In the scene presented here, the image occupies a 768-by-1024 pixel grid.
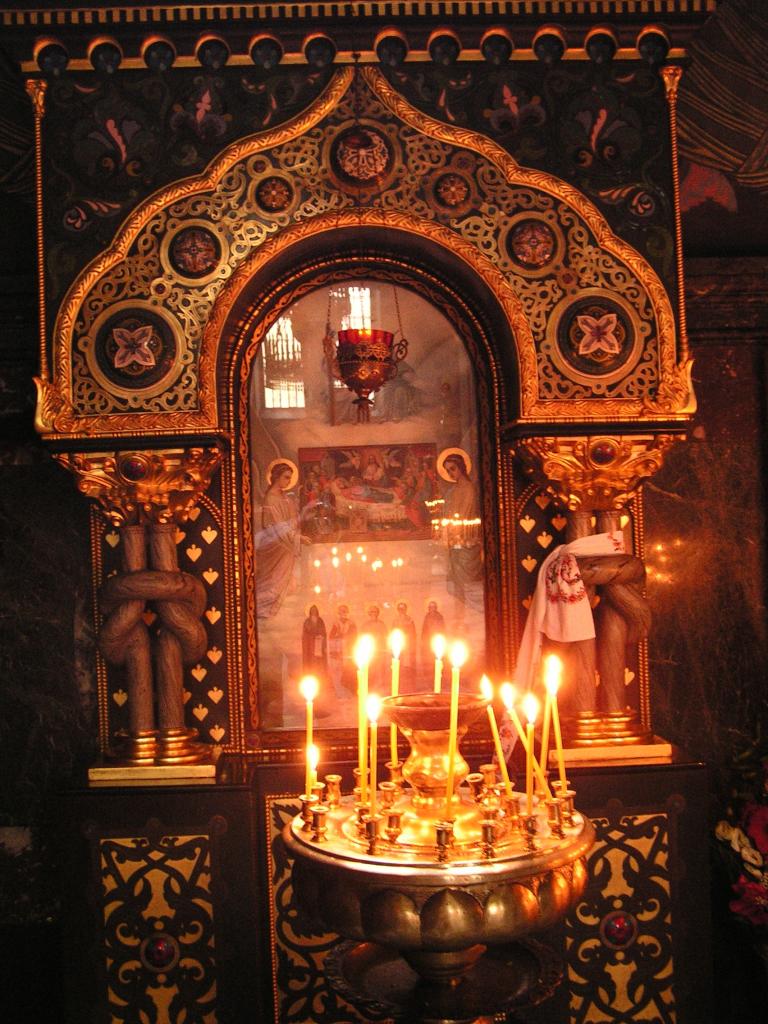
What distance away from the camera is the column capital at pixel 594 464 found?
4.36 metres

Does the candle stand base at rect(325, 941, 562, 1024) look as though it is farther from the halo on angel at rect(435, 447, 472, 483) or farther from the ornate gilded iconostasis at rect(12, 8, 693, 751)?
the halo on angel at rect(435, 447, 472, 483)

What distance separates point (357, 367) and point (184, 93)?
1358 millimetres

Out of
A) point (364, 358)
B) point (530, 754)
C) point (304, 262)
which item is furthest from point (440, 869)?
point (304, 262)

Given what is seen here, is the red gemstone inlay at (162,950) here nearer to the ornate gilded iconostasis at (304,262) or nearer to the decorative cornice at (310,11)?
the ornate gilded iconostasis at (304,262)

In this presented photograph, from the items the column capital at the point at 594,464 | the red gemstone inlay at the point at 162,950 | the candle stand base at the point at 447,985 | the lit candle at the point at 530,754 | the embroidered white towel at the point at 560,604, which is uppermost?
the column capital at the point at 594,464

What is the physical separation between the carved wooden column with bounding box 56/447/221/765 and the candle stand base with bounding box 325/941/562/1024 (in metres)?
1.55

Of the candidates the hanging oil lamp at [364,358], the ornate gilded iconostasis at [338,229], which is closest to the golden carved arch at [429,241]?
the ornate gilded iconostasis at [338,229]

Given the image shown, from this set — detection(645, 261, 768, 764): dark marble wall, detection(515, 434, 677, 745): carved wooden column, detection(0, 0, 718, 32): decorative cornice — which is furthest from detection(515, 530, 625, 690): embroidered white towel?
detection(0, 0, 718, 32): decorative cornice

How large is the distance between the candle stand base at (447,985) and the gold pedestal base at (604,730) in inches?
56.0

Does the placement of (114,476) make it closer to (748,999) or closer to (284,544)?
(284,544)

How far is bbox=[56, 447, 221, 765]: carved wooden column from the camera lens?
4.29m

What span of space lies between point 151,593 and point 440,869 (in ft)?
7.40

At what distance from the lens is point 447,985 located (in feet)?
8.59

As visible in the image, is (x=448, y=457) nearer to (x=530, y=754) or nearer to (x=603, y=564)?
(x=603, y=564)
